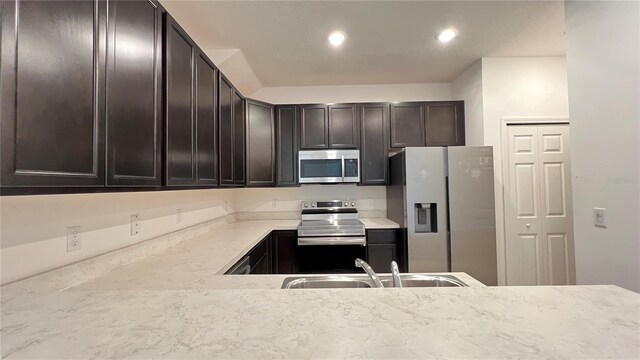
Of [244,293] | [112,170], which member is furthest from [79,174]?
[244,293]

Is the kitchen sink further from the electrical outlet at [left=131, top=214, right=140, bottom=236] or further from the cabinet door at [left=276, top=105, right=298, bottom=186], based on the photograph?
the cabinet door at [left=276, top=105, right=298, bottom=186]

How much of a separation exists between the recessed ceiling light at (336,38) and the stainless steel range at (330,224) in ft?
5.96

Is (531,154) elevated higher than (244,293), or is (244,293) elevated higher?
(531,154)

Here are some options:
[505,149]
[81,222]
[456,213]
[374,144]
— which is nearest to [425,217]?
[456,213]

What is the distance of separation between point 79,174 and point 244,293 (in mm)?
649

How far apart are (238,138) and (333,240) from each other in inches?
56.6

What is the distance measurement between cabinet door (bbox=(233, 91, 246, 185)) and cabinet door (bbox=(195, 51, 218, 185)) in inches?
17.6

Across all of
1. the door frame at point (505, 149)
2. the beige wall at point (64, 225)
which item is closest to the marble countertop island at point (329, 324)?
the beige wall at point (64, 225)

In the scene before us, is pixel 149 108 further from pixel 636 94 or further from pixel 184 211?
pixel 636 94

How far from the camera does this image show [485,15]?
6.56 feet

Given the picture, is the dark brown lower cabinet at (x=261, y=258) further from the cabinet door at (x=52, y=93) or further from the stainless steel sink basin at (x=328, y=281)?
the cabinet door at (x=52, y=93)

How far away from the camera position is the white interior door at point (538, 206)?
8.48 ft

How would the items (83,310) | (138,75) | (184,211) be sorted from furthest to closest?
(184,211) < (138,75) < (83,310)

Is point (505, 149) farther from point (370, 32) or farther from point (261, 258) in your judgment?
point (261, 258)
